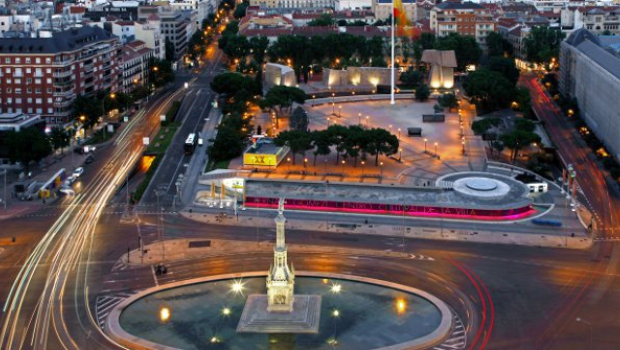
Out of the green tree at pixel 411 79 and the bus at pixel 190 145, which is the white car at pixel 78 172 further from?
the green tree at pixel 411 79

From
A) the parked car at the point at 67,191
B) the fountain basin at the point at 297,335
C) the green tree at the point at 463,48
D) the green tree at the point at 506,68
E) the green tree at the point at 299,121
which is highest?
the green tree at the point at 463,48

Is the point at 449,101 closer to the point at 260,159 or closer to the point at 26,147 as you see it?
the point at 260,159

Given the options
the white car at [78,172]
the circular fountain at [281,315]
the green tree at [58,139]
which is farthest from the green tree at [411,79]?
the circular fountain at [281,315]

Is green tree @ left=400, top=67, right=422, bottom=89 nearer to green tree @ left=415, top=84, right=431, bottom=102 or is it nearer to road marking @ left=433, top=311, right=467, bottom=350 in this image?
green tree @ left=415, top=84, right=431, bottom=102

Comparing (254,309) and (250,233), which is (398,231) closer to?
(250,233)

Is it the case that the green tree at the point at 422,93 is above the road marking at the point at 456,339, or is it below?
above

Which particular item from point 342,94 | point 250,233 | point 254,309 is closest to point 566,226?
point 250,233
